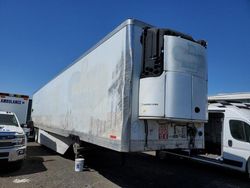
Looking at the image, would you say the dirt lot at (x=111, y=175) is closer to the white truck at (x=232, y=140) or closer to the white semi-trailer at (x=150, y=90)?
the white truck at (x=232, y=140)

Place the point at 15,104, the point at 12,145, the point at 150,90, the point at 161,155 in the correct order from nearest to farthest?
the point at 150,90 < the point at 12,145 < the point at 161,155 < the point at 15,104

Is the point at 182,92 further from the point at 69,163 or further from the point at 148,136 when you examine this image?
the point at 69,163

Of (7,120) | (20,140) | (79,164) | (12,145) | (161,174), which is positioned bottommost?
(161,174)

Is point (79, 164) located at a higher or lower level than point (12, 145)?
lower

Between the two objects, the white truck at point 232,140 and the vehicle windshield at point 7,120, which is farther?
the vehicle windshield at point 7,120

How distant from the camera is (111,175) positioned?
8188mm

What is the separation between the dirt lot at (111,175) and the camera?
7.12 meters

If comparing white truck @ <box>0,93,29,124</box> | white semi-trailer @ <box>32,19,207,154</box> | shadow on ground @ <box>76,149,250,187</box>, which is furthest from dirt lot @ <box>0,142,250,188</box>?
white truck @ <box>0,93,29,124</box>

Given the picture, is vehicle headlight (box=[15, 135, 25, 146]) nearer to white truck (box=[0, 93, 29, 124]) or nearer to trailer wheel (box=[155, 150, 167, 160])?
trailer wheel (box=[155, 150, 167, 160])

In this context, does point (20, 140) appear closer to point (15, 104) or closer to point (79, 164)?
point (79, 164)

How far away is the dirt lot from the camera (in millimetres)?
7125

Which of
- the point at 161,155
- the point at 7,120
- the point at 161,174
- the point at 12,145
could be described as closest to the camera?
the point at 12,145

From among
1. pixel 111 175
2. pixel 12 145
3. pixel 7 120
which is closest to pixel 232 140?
pixel 111 175

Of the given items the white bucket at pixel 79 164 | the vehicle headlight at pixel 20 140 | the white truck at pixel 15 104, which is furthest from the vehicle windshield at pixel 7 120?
the white truck at pixel 15 104
